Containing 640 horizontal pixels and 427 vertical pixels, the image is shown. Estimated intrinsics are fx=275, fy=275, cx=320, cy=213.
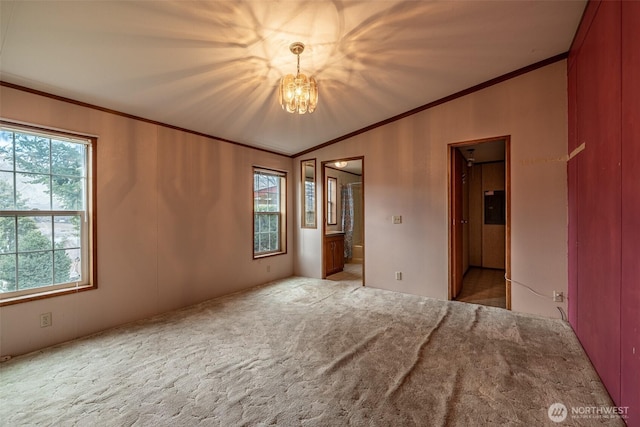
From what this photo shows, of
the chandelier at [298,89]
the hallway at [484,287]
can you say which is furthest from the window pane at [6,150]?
the hallway at [484,287]

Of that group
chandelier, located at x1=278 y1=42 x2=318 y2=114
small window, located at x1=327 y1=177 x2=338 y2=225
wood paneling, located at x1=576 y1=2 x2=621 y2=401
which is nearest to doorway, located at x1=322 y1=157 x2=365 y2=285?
small window, located at x1=327 y1=177 x2=338 y2=225

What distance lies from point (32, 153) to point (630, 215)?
451 centimetres

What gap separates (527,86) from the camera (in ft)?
10.7

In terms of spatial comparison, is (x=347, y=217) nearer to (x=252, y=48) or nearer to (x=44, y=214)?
(x=252, y=48)

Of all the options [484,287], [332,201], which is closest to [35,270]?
[332,201]

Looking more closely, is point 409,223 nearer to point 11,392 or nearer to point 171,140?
point 171,140

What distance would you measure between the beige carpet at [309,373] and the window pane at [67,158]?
1.64m

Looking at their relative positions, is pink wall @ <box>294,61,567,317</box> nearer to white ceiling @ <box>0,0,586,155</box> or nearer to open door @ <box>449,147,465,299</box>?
open door @ <box>449,147,465,299</box>

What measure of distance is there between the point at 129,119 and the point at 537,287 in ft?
16.6

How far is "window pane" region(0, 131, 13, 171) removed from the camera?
233 cm

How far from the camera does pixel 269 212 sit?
5020 mm

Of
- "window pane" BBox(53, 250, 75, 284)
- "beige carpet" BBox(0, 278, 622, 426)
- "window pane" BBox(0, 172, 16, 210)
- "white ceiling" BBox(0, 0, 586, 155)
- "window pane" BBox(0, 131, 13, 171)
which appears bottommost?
"beige carpet" BBox(0, 278, 622, 426)

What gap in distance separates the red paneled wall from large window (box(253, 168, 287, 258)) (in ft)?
13.5

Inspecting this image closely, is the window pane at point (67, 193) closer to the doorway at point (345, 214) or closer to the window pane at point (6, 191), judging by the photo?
the window pane at point (6, 191)
